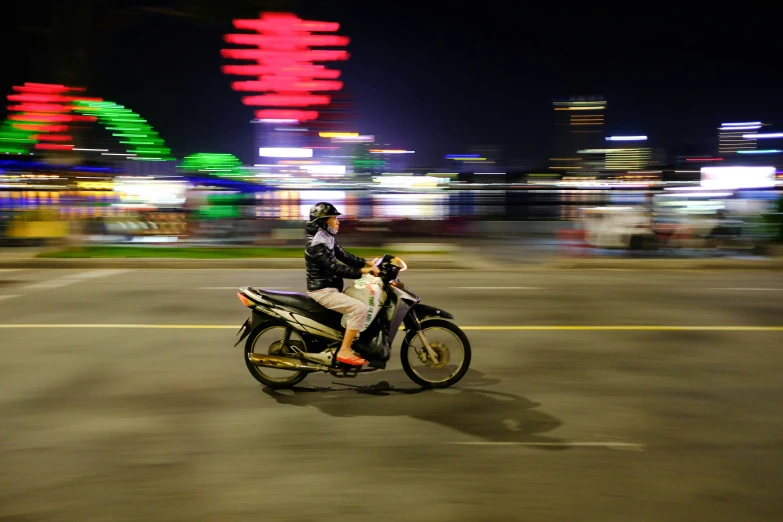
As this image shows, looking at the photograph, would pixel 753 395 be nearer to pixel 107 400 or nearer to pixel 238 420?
pixel 238 420

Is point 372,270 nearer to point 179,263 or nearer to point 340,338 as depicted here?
point 340,338

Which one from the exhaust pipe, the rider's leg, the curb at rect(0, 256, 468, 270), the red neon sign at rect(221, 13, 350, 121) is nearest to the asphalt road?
the exhaust pipe

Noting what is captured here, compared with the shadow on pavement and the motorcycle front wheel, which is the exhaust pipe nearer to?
the shadow on pavement

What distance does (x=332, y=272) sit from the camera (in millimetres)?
6211

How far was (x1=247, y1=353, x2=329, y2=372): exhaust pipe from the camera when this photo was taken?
6398 millimetres

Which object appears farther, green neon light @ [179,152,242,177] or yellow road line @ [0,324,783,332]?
green neon light @ [179,152,242,177]

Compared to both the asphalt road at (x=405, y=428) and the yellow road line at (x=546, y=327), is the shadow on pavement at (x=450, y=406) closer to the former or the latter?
the asphalt road at (x=405, y=428)

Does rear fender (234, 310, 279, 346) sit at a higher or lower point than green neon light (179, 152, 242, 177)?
lower

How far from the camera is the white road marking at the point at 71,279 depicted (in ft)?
43.3

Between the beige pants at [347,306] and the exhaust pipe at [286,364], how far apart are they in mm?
509

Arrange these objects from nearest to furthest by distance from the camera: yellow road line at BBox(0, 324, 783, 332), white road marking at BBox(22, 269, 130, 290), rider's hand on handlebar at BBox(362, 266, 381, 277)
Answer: rider's hand on handlebar at BBox(362, 266, 381, 277) → yellow road line at BBox(0, 324, 783, 332) → white road marking at BBox(22, 269, 130, 290)

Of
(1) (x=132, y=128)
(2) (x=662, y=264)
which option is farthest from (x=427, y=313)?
(1) (x=132, y=128)

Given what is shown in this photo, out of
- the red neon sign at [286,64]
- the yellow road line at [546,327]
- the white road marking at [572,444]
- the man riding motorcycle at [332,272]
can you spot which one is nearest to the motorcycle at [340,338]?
the man riding motorcycle at [332,272]

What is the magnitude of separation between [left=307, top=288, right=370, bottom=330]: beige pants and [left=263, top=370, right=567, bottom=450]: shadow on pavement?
65 centimetres
